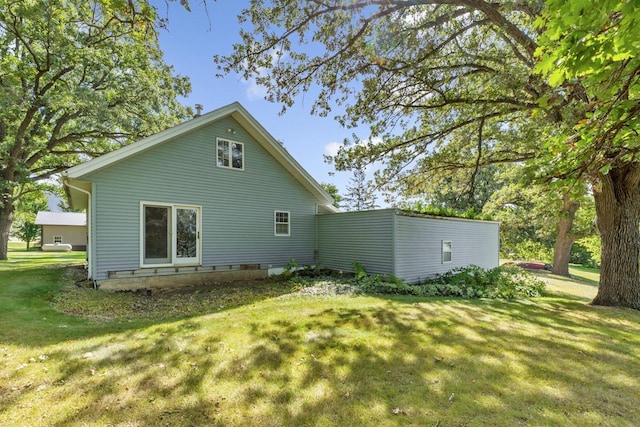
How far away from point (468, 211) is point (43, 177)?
21.7m

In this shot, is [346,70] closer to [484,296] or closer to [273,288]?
[273,288]

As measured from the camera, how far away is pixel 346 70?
300 inches

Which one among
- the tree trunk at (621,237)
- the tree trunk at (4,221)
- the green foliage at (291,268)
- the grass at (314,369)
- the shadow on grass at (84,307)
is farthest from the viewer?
the tree trunk at (4,221)

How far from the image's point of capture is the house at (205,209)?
8125 mm

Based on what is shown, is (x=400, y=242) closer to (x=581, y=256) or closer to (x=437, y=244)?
(x=437, y=244)

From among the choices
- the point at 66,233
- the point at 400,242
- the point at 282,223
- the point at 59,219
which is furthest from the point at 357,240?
the point at 59,219

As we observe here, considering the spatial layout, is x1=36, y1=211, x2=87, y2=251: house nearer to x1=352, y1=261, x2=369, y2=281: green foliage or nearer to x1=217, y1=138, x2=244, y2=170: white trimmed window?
x1=217, y1=138, x2=244, y2=170: white trimmed window

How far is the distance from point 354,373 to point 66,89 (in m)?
16.5

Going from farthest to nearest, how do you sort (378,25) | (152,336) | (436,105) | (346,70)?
(436,105) → (346,70) → (378,25) → (152,336)

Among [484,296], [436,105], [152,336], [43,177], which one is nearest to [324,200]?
[436,105]

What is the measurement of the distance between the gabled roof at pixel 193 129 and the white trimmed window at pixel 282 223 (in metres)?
1.52

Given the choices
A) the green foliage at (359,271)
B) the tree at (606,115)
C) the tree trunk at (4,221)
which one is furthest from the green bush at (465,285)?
the tree trunk at (4,221)

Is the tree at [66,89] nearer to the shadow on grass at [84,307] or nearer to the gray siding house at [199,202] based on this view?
the gray siding house at [199,202]

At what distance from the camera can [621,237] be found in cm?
736
